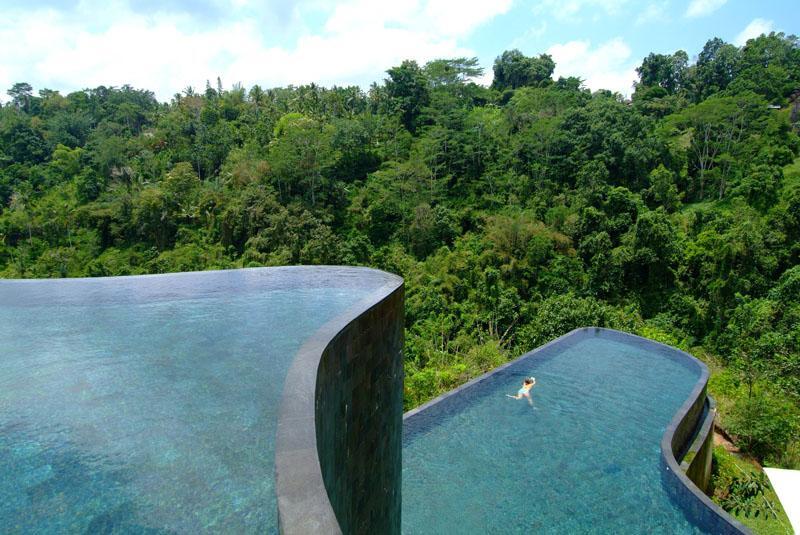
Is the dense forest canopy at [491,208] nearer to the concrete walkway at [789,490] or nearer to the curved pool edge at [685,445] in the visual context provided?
the curved pool edge at [685,445]

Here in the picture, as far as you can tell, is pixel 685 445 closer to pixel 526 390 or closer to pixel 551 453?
pixel 551 453

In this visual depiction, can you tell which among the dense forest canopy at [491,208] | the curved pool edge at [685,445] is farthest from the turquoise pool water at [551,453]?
the dense forest canopy at [491,208]

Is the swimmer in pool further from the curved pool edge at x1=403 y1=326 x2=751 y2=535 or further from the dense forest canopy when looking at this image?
the dense forest canopy

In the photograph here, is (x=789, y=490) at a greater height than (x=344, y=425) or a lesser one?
lesser

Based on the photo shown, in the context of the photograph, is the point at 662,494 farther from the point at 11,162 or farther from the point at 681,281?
the point at 11,162

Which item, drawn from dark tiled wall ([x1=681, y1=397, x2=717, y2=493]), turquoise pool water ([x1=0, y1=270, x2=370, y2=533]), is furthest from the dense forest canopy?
turquoise pool water ([x1=0, y1=270, x2=370, y2=533])

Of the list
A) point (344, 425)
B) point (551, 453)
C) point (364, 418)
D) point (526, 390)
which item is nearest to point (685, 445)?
point (551, 453)
